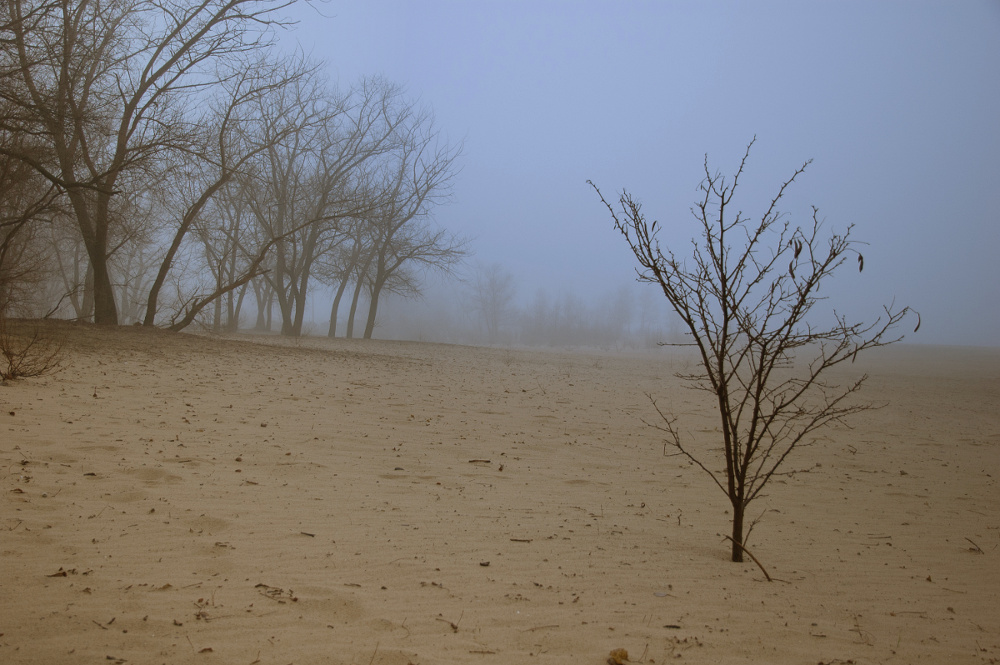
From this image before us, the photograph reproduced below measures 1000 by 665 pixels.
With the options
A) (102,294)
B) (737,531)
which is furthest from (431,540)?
(102,294)

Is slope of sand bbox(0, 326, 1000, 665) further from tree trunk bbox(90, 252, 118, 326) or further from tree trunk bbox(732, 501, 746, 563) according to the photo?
tree trunk bbox(90, 252, 118, 326)

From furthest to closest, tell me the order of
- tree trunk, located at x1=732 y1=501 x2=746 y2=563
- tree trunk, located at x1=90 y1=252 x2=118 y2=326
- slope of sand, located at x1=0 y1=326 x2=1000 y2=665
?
tree trunk, located at x1=90 y1=252 x2=118 y2=326 < tree trunk, located at x1=732 y1=501 x2=746 y2=563 < slope of sand, located at x1=0 y1=326 x2=1000 y2=665

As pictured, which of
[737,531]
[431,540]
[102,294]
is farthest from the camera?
[102,294]

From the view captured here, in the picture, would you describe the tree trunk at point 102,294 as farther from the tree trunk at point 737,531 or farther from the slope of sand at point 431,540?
the tree trunk at point 737,531

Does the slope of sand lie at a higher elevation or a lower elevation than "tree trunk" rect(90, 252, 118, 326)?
lower

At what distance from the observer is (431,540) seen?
4.32 metres

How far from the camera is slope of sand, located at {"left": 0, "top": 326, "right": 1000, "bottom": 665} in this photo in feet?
9.67

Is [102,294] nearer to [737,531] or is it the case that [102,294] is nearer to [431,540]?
[431,540]

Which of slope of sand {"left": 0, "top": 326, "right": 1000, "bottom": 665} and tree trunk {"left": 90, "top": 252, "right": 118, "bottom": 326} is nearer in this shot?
slope of sand {"left": 0, "top": 326, "right": 1000, "bottom": 665}

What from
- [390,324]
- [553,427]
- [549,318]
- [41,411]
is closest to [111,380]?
[41,411]

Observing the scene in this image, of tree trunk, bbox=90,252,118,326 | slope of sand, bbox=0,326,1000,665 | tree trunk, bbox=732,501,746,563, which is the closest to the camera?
slope of sand, bbox=0,326,1000,665

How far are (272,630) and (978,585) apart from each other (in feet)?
14.5

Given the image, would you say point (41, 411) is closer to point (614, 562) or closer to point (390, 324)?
point (614, 562)

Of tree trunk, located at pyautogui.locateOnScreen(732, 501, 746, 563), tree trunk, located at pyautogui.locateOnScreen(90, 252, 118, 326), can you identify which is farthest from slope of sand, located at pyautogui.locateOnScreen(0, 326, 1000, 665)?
tree trunk, located at pyautogui.locateOnScreen(90, 252, 118, 326)
